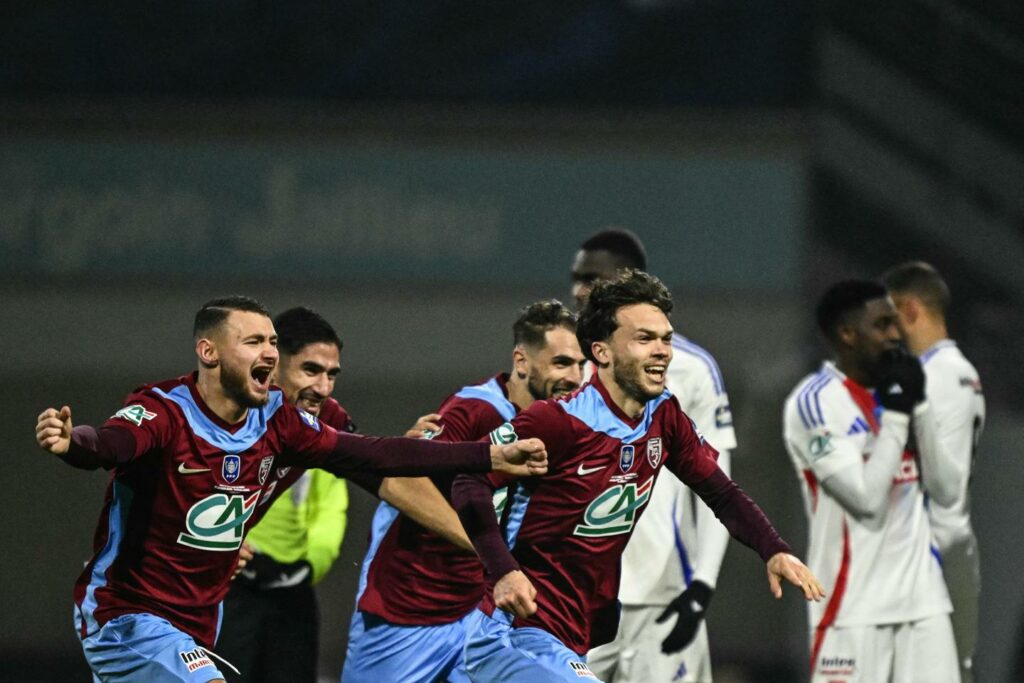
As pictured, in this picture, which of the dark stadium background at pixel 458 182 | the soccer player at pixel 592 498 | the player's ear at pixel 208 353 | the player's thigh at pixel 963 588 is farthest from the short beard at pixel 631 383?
the dark stadium background at pixel 458 182

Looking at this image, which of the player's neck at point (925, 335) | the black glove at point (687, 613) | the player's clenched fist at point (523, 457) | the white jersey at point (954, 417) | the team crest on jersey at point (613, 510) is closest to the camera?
the player's clenched fist at point (523, 457)

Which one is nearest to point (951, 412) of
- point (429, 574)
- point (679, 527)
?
point (679, 527)

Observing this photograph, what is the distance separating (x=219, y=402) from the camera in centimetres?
472

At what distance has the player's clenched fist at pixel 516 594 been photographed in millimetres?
4121

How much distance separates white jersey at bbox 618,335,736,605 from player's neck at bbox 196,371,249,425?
69.6 inches

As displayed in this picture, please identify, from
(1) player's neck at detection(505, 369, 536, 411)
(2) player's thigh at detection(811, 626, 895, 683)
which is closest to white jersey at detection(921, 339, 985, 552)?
(2) player's thigh at detection(811, 626, 895, 683)

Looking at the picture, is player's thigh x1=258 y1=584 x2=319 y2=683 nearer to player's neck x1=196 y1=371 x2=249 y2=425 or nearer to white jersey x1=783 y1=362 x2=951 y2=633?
player's neck x1=196 y1=371 x2=249 y2=425

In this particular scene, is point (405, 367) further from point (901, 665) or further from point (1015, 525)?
point (901, 665)

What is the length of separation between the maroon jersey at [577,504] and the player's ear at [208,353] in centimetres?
82

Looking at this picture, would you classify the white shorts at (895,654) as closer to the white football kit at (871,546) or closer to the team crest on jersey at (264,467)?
the white football kit at (871,546)

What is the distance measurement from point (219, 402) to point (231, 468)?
205 millimetres

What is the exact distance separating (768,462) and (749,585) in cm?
82

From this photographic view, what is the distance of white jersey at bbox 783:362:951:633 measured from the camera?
5773mm

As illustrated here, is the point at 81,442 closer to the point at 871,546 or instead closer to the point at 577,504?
the point at 577,504
